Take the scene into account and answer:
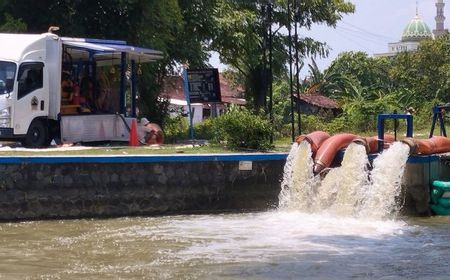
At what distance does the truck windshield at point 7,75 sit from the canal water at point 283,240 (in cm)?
556

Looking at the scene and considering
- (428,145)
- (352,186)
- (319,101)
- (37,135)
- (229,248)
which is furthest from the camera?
(319,101)

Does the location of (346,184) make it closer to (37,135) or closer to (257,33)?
(37,135)

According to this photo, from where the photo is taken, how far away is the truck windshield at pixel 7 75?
18.8 meters

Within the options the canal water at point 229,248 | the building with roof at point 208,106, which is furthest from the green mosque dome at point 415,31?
the canal water at point 229,248

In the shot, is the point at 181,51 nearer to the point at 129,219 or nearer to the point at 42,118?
the point at 42,118

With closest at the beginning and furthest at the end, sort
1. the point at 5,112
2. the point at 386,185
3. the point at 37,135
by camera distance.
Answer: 1. the point at 386,185
2. the point at 5,112
3. the point at 37,135

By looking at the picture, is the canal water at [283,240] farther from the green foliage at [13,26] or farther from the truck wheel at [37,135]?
the green foliage at [13,26]

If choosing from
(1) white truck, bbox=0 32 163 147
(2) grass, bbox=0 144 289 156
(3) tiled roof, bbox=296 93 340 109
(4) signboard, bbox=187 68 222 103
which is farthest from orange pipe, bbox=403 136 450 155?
(3) tiled roof, bbox=296 93 340 109

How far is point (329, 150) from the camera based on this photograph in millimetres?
15352

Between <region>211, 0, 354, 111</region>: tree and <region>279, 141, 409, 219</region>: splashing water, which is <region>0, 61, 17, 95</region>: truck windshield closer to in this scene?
<region>279, 141, 409, 219</region>: splashing water

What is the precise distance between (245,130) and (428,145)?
14.6ft

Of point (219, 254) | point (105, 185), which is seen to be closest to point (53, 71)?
point (105, 185)

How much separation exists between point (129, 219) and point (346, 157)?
4178 mm

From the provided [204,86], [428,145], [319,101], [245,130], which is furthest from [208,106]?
[428,145]
